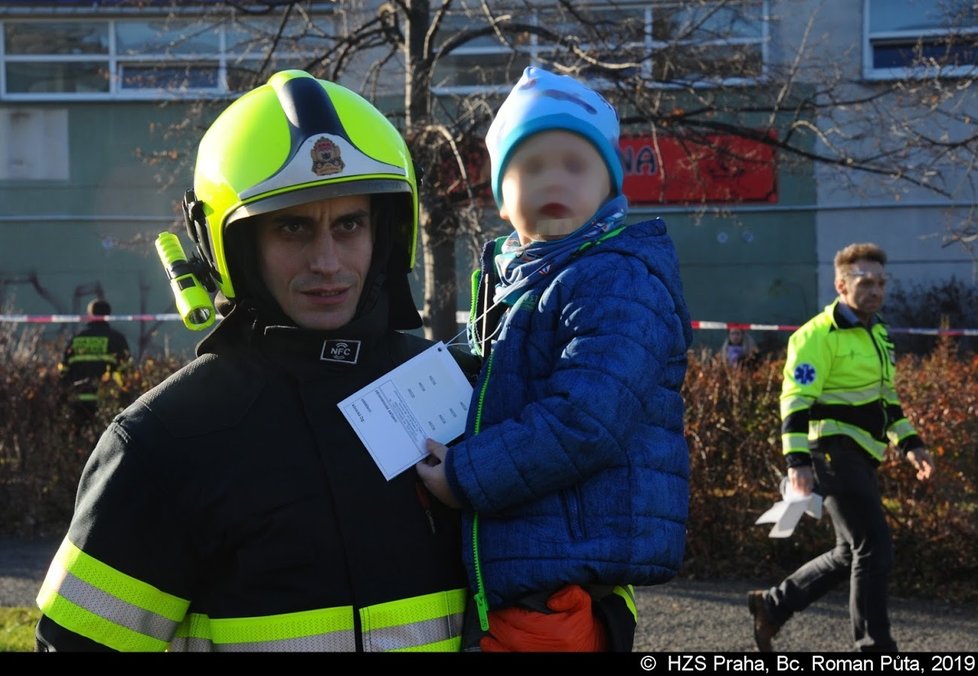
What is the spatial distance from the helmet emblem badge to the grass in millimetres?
3873

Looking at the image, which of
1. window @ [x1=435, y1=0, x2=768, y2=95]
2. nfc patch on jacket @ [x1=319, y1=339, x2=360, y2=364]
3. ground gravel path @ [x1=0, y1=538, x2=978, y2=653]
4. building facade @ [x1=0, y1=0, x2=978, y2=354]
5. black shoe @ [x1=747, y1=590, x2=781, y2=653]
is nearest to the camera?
nfc patch on jacket @ [x1=319, y1=339, x2=360, y2=364]

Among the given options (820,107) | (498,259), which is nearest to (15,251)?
(820,107)

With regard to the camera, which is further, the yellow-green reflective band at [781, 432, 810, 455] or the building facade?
the building facade

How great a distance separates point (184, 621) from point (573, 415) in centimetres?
83

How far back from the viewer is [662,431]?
2.25 metres

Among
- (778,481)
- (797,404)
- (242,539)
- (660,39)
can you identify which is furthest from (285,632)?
(660,39)

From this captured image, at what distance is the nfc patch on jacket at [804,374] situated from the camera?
5.69 m

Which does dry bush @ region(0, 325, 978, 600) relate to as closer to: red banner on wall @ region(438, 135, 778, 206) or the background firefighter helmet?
red banner on wall @ region(438, 135, 778, 206)

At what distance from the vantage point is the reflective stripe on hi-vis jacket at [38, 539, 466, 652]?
196 cm

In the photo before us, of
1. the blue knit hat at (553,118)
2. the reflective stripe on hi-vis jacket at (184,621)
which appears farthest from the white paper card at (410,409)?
the blue knit hat at (553,118)

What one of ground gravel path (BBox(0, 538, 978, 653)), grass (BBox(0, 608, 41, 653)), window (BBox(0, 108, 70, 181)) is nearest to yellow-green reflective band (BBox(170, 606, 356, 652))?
grass (BBox(0, 608, 41, 653))

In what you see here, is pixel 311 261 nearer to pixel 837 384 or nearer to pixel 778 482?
pixel 837 384

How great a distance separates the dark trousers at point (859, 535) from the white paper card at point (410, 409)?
375 centimetres

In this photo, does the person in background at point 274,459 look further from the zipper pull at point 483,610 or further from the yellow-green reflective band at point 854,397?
the yellow-green reflective band at point 854,397
